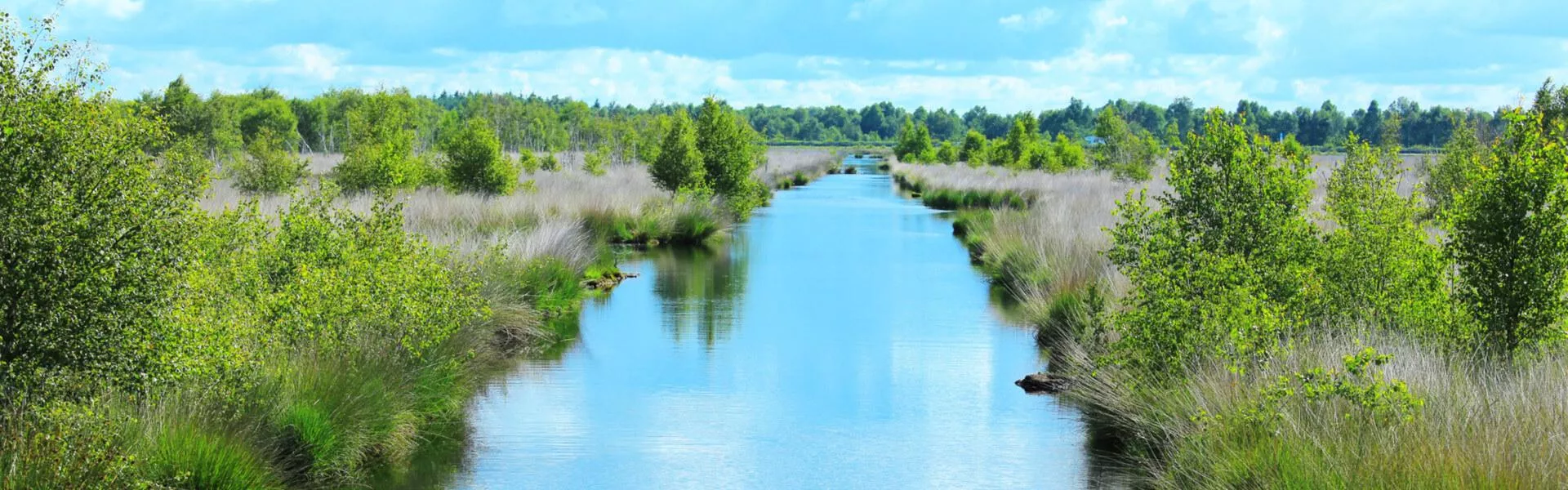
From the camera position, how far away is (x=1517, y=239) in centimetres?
1011

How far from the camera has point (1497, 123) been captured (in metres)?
70.8

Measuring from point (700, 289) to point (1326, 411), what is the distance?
1572cm

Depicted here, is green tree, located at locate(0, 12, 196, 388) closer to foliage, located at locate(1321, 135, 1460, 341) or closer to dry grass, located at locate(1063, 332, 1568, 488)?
dry grass, located at locate(1063, 332, 1568, 488)

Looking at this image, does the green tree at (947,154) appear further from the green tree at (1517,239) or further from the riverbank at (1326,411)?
the green tree at (1517,239)

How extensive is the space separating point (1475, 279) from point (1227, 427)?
277 centimetres

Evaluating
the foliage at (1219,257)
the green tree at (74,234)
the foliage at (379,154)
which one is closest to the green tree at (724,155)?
the foliage at (379,154)

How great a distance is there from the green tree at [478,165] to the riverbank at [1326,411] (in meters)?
21.3

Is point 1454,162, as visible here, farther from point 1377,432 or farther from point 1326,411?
point 1377,432

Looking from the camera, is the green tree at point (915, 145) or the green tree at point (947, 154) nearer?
the green tree at point (947, 154)

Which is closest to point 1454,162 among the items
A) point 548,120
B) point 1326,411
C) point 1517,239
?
point 1517,239

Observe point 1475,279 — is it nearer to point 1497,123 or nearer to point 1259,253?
point 1259,253

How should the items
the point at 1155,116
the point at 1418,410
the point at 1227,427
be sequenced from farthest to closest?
1. the point at 1155,116
2. the point at 1227,427
3. the point at 1418,410

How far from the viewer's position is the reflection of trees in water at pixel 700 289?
1917cm

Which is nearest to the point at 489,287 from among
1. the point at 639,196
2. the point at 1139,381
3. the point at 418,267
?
the point at 418,267
